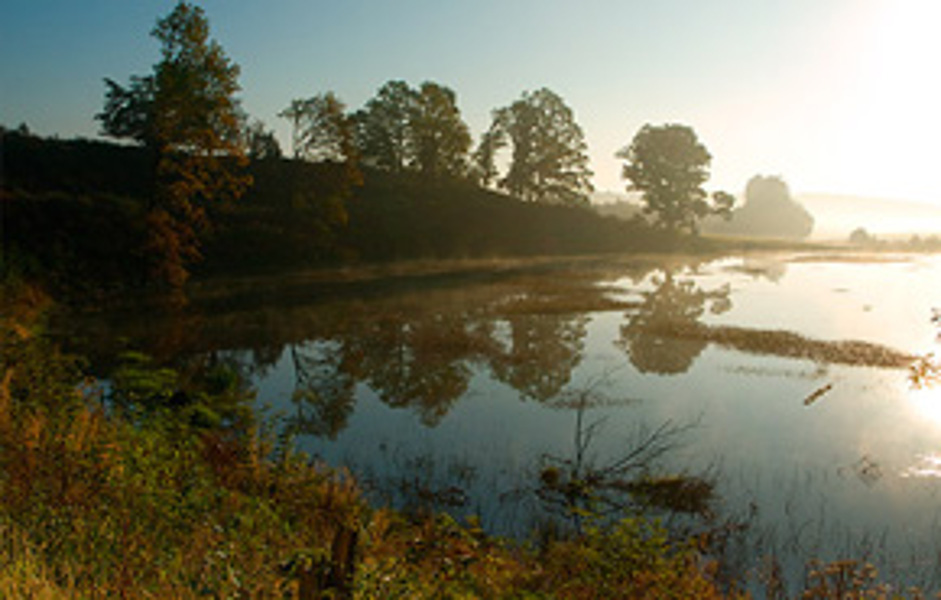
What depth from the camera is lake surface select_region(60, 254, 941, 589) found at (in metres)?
11.3

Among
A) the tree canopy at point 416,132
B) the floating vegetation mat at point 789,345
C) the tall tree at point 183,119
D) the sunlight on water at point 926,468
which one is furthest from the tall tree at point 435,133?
the sunlight on water at point 926,468

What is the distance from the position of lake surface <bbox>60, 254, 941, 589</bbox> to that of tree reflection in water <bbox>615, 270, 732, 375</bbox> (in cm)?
18

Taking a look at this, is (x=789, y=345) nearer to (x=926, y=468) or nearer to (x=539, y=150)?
(x=926, y=468)

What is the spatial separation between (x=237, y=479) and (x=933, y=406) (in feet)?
61.1

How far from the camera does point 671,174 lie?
87812 mm

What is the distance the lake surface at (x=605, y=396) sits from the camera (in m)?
11.3

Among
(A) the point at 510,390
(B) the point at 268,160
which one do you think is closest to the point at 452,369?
(A) the point at 510,390

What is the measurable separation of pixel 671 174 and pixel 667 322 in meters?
62.5

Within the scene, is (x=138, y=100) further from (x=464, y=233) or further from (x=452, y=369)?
(x=452, y=369)

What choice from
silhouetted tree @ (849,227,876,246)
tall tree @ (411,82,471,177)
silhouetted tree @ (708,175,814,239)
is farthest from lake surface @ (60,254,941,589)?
silhouetted tree @ (708,175,814,239)

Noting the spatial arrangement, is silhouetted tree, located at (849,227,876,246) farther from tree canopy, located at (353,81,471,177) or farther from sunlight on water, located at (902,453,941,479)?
sunlight on water, located at (902,453,941,479)

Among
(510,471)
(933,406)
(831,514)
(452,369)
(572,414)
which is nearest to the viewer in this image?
(831,514)

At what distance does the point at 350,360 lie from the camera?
22312 millimetres

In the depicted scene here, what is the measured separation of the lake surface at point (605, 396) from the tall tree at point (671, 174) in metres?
49.3
